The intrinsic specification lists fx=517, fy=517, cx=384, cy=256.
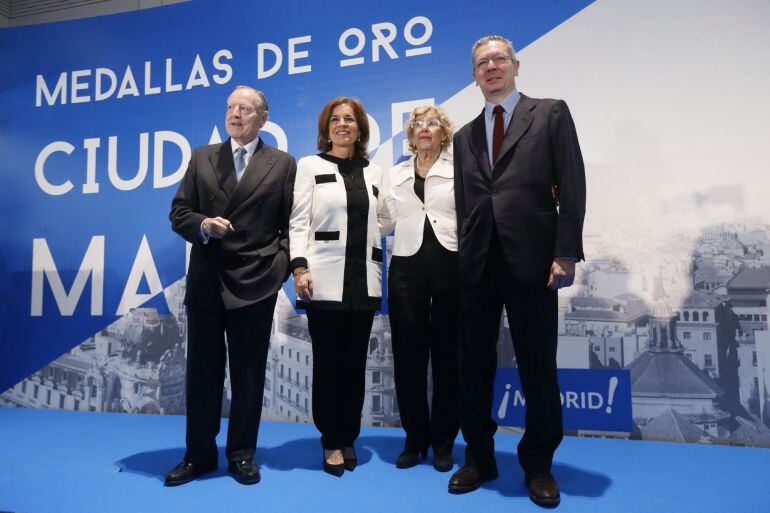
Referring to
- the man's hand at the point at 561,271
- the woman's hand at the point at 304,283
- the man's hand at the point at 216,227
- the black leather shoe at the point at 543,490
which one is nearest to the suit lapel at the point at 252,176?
the man's hand at the point at 216,227

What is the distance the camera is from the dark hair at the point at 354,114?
246 centimetres

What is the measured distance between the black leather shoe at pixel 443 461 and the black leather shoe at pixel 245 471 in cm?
78

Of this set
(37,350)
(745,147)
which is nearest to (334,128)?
(745,147)

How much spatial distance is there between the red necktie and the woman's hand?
918 millimetres

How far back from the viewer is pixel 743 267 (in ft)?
9.18

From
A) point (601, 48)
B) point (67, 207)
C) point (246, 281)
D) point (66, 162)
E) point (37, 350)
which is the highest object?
point (601, 48)

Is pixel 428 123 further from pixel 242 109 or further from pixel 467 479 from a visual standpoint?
pixel 467 479

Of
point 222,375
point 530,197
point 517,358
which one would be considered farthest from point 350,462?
point 530,197

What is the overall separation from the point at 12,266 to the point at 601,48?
4442mm

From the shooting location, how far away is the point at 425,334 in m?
2.37

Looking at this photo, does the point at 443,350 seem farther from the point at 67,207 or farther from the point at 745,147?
the point at 67,207

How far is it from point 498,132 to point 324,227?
860 millimetres

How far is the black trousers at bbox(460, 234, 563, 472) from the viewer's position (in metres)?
1.97

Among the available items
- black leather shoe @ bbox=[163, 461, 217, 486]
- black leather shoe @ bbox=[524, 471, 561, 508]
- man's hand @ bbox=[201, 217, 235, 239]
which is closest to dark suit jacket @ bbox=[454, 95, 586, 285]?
black leather shoe @ bbox=[524, 471, 561, 508]
